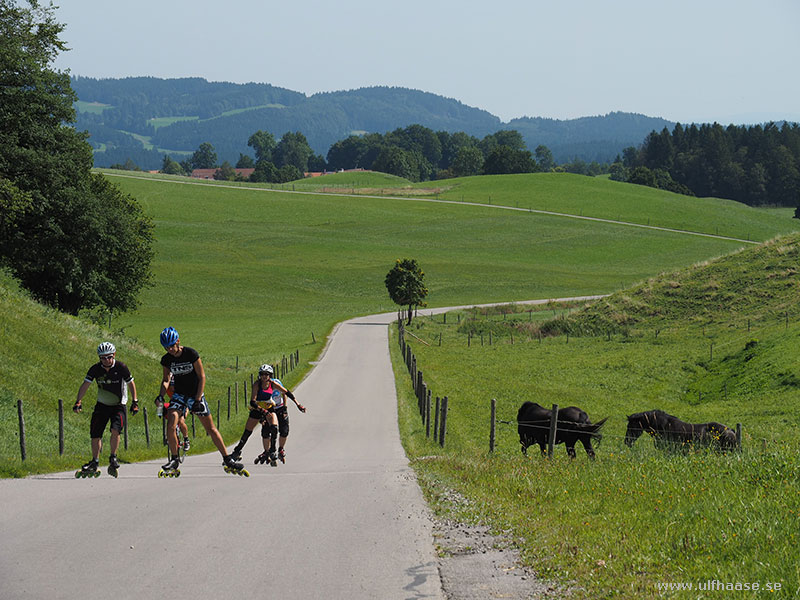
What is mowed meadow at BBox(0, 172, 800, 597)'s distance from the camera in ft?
37.3

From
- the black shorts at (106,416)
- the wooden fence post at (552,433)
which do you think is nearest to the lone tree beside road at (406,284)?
the wooden fence post at (552,433)

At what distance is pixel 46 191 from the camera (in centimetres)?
4988

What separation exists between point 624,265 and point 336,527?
121m

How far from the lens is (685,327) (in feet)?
199

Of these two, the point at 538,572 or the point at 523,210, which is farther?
the point at 523,210

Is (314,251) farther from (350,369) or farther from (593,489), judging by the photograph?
(593,489)

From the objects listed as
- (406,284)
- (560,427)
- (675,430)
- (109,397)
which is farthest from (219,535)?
(406,284)

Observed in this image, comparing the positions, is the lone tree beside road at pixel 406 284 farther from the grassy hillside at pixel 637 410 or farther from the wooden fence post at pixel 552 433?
the wooden fence post at pixel 552 433

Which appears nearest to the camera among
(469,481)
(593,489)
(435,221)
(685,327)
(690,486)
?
(690,486)

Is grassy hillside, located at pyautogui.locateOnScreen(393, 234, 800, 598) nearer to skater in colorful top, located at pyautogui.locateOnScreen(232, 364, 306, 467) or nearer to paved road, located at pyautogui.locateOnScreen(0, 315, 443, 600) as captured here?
paved road, located at pyautogui.locateOnScreen(0, 315, 443, 600)

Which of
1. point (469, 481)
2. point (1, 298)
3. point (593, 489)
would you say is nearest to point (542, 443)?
point (469, 481)

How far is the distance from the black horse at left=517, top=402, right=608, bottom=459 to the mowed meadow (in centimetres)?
128

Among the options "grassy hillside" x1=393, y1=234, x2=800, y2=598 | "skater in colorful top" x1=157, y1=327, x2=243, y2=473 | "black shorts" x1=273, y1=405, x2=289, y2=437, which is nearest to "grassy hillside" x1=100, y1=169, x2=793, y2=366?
"grassy hillside" x1=393, y1=234, x2=800, y2=598

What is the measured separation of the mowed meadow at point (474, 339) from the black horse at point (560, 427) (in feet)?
4.19
